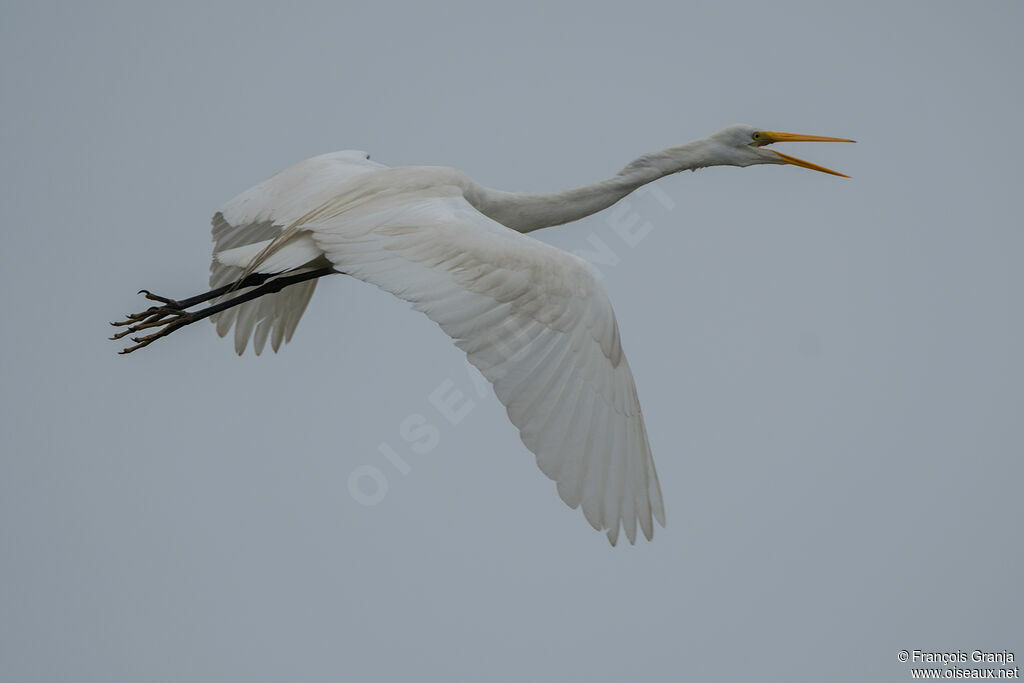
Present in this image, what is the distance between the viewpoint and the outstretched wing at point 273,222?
7234 millimetres

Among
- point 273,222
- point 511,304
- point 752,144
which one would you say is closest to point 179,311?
point 273,222

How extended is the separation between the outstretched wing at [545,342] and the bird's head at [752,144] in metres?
2.27

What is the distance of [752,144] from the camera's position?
7.78 m

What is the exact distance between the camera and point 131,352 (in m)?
6.98

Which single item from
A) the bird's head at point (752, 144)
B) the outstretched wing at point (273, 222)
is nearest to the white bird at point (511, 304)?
the outstretched wing at point (273, 222)

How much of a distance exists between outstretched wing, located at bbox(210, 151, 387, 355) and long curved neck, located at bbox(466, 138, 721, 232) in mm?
829

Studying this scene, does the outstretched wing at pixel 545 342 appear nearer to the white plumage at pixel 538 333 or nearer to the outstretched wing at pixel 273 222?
the white plumage at pixel 538 333

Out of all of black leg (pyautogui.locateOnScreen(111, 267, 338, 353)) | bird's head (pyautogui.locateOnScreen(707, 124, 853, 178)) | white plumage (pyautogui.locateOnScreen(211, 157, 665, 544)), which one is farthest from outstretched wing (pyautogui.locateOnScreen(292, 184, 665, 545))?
bird's head (pyautogui.locateOnScreen(707, 124, 853, 178))

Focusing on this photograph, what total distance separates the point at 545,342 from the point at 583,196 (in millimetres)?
2006

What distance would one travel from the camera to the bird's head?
25.3 ft

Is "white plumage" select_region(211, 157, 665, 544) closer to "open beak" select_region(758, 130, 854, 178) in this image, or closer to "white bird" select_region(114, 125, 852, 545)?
"white bird" select_region(114, 125, 852, 545)

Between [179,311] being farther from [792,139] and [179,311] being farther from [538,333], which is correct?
[792,139]

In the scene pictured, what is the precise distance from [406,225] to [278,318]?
2.23 meters

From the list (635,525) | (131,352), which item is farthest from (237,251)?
(635,525)
